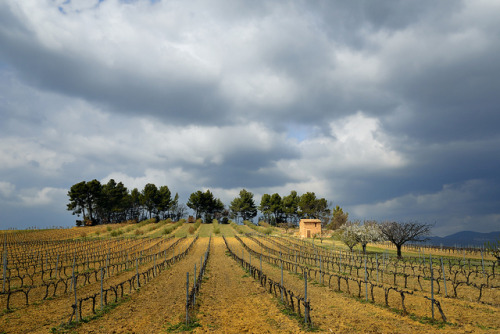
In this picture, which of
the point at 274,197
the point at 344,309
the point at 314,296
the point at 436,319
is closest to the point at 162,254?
the point at 314,296

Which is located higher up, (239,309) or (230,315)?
(230,315)

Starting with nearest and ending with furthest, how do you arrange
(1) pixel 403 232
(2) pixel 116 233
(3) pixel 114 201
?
(1) pixel 403 232
(2) pixel 116 233
(3) pixel 114 201

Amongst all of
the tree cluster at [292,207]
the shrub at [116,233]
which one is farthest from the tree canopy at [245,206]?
the shrub at [116,233]

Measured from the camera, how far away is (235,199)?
127 meters

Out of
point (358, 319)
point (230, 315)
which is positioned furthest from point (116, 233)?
point (358, 319)

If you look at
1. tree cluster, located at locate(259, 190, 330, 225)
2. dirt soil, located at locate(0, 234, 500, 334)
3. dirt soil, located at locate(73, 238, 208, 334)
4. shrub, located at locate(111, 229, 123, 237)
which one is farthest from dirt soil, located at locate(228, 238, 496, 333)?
tree cluster, located at locate(259, 190, 330, 225)

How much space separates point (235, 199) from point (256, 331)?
375 feet

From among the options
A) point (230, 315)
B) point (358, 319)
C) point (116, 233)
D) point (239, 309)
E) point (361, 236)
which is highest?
point (358, 319)

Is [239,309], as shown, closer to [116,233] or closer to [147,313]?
[147,313]

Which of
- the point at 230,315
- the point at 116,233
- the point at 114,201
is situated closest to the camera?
the point at 230,315

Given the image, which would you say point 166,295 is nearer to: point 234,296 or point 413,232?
point 234,296

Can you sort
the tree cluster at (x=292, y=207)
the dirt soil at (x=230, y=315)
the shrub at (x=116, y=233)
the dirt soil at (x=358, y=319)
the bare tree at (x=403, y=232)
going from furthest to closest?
the tree cluster at (x=292, y=207) → the shrub at (x=116, y=233) → the bare tree at (x=403, y=232) → the dirt soil at (x=230, y=315) → the dirt soil at (x=358, y=319)

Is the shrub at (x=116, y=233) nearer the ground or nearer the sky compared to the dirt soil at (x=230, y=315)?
nearer the ground

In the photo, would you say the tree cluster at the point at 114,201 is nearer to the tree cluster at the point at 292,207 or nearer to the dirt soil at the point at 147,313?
the tree cluster at the point at 292,207
